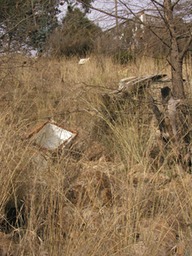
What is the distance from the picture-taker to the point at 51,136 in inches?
144

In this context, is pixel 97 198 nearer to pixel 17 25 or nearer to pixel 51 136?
pixel 51 136

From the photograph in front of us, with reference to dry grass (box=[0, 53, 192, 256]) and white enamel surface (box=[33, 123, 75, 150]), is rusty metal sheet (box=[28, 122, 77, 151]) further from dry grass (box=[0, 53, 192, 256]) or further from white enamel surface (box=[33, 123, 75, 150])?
dry grass (box=[0, 53, 192, 256])

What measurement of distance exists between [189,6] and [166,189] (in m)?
1.62

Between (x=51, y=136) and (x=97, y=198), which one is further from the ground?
(x=51, y=136)

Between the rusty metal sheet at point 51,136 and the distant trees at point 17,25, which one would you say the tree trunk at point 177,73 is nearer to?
the rusty metal sheet at point 51,136

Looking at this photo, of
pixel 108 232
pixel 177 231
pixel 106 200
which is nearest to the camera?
pixel 108 232

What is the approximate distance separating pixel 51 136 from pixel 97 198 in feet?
4.14

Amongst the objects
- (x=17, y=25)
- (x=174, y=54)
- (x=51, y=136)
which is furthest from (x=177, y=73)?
(x=17, y=25)

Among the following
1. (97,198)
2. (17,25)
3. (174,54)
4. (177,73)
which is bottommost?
(97,198)

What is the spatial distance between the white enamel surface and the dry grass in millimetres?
124

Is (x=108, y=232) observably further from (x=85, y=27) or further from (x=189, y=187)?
(x=85, y=27)

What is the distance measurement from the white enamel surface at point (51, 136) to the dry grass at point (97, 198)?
0.41 ft

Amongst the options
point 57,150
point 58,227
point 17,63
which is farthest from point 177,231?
point 17,63

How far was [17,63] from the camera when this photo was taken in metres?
5.83
